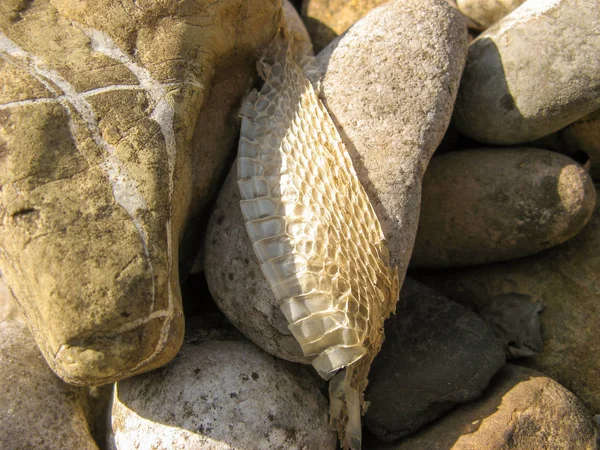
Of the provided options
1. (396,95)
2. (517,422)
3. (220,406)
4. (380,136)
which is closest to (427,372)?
(517,422)

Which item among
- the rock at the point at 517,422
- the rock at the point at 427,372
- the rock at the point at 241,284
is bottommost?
the rock at the point at 517,422

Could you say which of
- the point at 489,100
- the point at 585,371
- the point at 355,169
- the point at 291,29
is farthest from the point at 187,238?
the point at 585,371

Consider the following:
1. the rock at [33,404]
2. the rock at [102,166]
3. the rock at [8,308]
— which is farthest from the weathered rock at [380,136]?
the rock at [8,308]

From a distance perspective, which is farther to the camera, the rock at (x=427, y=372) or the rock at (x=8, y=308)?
the rock at (x=8, y=308)

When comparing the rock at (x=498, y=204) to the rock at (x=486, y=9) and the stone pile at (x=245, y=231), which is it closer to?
the stone pile at (x=245, y=231)

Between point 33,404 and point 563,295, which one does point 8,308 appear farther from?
point 563,295

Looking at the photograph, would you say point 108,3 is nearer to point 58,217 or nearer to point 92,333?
point 58,217

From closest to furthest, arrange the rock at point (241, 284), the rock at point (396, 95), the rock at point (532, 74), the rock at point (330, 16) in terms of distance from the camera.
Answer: the rock at point (241, 284) < the rock at point (396, 95) < the rock at point (532, 74) < the rock at point (330, 16)
